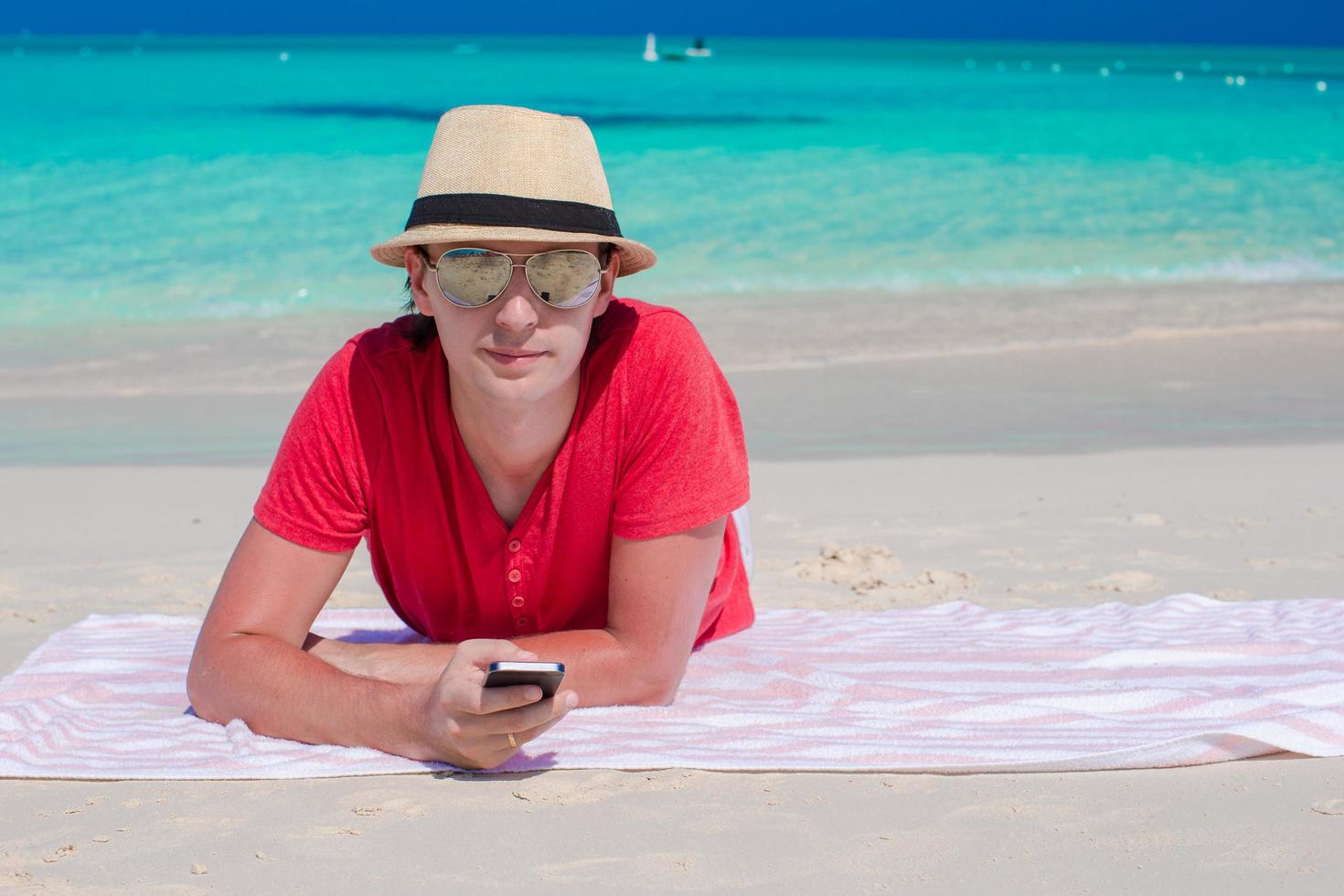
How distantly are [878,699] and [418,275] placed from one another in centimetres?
146

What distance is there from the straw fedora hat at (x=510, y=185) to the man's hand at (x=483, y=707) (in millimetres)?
795

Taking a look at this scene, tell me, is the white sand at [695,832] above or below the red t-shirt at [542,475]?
below

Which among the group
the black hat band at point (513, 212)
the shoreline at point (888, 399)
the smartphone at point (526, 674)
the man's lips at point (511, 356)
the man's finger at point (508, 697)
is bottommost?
the shoreline at point (888, 399)

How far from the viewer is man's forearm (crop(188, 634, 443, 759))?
299 cm

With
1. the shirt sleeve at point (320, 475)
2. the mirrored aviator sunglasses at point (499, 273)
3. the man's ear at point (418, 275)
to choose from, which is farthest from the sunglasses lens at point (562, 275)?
the shirt sleeve at point (320, 475)

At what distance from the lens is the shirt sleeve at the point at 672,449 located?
10.2 feet

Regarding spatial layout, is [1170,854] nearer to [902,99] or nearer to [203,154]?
[203,154]

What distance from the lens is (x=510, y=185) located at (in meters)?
2.87

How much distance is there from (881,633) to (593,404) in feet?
4.39

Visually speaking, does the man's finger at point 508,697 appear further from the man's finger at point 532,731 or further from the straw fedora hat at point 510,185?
the straw fedora hat at point 510,185

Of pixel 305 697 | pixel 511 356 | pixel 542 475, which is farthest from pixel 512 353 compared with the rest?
pixel 305 697

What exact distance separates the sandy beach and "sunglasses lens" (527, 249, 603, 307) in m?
0.96

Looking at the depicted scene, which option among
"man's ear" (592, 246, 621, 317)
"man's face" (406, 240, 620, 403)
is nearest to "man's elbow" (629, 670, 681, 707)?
"man's face" (406, 240, 620, 403)

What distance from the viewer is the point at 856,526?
17.9 ft
